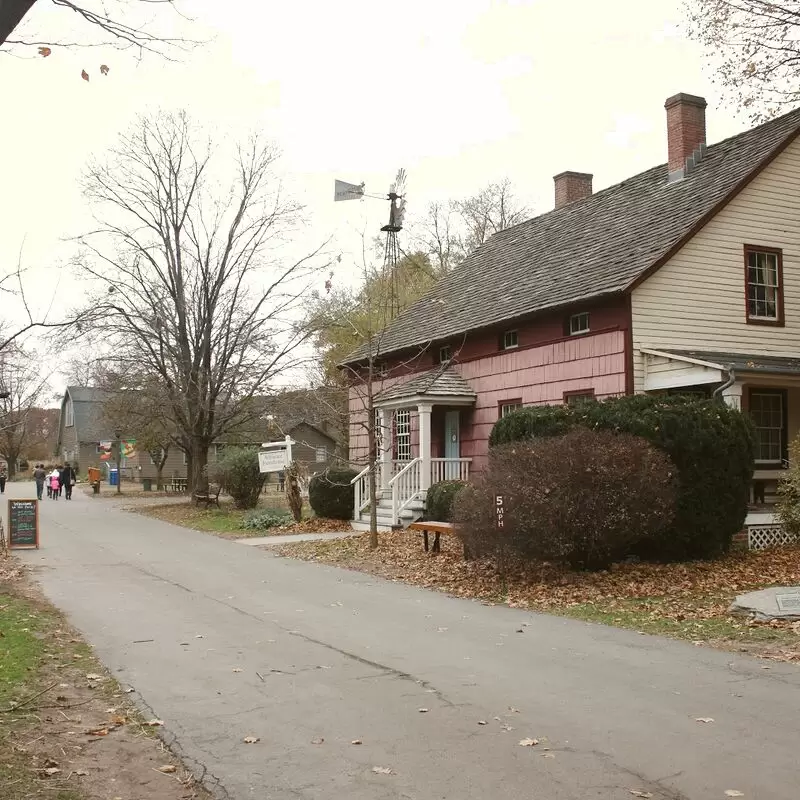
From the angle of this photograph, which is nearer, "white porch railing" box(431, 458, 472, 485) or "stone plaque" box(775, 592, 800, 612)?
"stone plaque" box(775, 592, 800, 612)

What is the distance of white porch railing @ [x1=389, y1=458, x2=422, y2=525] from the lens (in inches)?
803

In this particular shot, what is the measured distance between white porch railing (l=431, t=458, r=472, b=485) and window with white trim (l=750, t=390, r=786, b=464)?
21.3 ft

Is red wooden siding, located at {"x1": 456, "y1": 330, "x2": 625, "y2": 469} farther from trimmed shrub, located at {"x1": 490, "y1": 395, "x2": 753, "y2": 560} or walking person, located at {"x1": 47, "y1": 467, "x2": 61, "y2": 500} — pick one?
walking person, located at {"x1": 47, "y1": 467, "x2": 61, "y2": 500}

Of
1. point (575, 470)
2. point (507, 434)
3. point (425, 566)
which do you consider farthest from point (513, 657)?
point (507, 434)

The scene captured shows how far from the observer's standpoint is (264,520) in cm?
2273

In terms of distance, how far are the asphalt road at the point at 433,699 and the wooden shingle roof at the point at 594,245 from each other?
8370 mm

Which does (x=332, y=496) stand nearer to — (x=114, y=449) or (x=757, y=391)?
(x=757, y=391)

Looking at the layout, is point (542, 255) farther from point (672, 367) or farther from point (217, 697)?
point (217, 697)

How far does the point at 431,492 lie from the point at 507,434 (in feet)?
13.3

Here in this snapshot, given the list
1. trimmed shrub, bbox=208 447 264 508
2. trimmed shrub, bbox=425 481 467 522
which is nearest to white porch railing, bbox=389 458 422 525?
trimmed shrub, bbox=425 481 467 522

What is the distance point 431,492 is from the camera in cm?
1891

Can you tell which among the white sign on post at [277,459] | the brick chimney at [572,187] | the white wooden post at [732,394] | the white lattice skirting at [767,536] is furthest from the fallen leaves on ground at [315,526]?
the brick chimney at [572,187]

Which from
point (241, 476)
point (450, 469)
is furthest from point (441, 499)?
point (241, 476)

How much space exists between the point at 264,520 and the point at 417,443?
4496 mm
